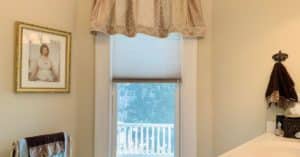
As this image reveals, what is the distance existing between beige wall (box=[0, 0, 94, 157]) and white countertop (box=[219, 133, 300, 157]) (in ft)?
4.92

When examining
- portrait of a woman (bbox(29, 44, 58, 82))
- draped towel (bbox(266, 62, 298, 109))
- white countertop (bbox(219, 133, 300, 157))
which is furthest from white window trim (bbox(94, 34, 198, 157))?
white countertop (bbox(219, 133, 300, 157))

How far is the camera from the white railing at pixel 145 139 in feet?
10.3

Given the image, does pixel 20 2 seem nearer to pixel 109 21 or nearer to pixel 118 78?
pixel 109 21

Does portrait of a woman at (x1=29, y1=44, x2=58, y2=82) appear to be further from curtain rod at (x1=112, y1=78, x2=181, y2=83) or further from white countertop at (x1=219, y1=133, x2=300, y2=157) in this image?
white countertop at (x1=219, y1=133, x2=300, y2=157)

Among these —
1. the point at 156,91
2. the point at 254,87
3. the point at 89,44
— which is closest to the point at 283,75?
the point at 254,87

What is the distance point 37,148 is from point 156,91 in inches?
42.9

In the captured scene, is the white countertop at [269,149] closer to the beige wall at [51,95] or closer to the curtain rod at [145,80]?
the curtain rod at [145,80]

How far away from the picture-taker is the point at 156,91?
3143mm

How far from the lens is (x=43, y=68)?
2.89 metres

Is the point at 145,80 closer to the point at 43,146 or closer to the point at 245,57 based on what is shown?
the point at 245,57

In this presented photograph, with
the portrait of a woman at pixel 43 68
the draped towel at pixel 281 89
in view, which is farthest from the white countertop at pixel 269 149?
the portrait of a woman at pixel 43 68

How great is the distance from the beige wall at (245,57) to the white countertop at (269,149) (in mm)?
486

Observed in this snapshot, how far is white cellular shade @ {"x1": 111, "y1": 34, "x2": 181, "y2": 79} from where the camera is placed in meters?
3.08

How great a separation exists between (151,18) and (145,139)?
1.02 m
